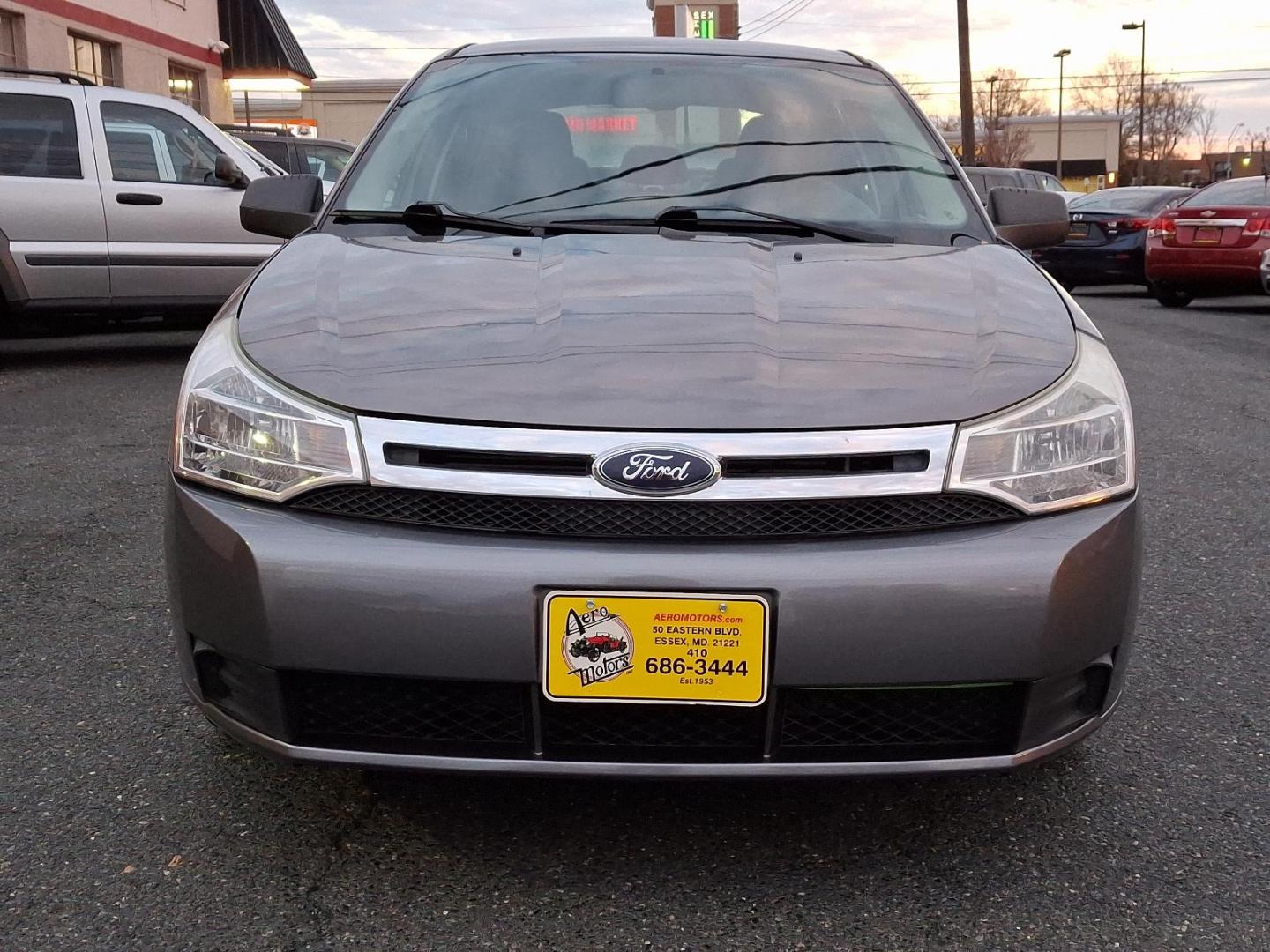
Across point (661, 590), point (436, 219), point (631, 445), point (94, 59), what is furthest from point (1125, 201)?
point (661, 590)

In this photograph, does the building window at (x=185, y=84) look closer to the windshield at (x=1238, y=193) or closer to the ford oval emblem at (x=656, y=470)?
the windshield at (x=1238, y=193)

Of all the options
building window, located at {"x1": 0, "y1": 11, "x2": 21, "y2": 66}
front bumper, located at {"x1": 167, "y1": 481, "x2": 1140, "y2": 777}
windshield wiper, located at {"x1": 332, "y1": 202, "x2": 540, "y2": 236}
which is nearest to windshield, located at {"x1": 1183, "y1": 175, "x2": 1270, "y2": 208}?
windshield wiper, located at {"x1": 332, "y1": 202, "x2": 540, "y2": 236}

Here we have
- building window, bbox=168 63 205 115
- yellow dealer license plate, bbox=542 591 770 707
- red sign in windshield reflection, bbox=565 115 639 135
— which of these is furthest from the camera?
building window, bbox=168 63 205 115

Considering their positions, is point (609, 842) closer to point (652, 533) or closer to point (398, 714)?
point (398, 714)

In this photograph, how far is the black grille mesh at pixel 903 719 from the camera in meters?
2.00

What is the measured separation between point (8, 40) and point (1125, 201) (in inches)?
534

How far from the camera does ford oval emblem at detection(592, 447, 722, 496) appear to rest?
1.96 m

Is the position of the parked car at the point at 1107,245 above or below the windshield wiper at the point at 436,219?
below

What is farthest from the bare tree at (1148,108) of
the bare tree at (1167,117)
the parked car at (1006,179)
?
the parked car at (1006,179)

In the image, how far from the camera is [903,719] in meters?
2.04

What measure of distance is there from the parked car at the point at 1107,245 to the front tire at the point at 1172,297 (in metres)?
0.87

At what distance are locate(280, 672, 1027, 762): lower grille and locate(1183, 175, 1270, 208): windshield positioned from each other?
1209cm

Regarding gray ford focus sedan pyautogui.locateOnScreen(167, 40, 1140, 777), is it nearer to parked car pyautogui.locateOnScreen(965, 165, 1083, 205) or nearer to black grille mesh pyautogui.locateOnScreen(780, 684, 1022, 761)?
black grille mesh pyautogui.locateOnScreen(780, 684, 1022, 761)

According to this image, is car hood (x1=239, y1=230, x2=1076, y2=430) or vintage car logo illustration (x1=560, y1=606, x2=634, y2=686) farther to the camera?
car hood (x1=239, y1=230, x2=1076, y2=430)
